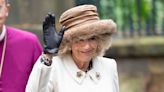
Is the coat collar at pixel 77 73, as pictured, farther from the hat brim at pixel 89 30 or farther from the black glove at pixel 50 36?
the black glove at pixel 50 36

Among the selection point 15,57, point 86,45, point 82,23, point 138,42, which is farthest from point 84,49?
point 138,42

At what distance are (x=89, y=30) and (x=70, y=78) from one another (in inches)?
13.8

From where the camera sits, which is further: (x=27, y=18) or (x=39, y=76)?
(x=27, y=18)

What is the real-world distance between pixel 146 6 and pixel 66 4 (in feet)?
7.16

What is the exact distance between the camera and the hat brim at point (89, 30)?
4977 millimetres

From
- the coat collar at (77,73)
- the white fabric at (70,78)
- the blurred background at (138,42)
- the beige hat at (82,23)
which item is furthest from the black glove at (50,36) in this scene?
the blurred background at (138,42)

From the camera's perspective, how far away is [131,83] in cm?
960

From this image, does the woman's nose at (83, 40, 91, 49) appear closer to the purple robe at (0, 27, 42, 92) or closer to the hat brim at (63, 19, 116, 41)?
the hat brim at (63, 19, 116, 41)

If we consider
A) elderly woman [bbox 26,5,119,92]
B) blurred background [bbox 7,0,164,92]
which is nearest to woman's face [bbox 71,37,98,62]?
elderly woman [bbox 26,5,119,92]

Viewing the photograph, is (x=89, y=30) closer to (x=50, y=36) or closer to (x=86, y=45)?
(x=86, y=45)

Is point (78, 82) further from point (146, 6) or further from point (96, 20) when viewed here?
point (146, 6)

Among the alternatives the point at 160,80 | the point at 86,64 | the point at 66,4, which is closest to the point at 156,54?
the point at 160,80

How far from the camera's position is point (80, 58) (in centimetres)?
507

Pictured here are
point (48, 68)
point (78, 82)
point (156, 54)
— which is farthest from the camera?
point (156, 54)
